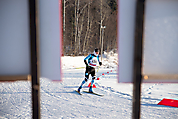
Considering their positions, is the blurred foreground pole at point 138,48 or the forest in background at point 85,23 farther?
the forest in background at point 85,23

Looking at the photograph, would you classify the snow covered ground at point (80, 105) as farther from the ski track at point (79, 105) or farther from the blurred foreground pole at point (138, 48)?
the blurred foreground pole at point (138, 48)

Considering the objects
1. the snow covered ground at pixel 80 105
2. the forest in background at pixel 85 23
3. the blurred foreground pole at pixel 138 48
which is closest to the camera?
the blurred foreground pole at pixel 138 48

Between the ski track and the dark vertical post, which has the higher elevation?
the dark vertical post

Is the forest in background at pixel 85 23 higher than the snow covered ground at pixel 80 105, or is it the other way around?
the forest in background at pixel 85 23

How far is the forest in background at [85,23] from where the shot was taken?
650 inches

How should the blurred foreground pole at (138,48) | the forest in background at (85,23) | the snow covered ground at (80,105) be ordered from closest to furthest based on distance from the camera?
the blurred foreground pole at (138,48), the snow covered ground at (80,105), the forest in background at (85,23)

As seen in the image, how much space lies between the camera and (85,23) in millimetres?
17328

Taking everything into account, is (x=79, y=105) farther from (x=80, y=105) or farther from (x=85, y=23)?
(x=85, y=23)

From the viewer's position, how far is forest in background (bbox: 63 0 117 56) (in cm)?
1650

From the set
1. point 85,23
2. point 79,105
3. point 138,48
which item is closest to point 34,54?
point 138,48

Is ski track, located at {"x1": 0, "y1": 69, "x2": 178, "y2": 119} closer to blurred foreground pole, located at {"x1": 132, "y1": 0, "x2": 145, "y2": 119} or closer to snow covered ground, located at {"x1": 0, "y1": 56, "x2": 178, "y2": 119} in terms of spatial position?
snow covered ground, located at {"x1": 0, "y1": 56, "x2": 178, "y2": 119}

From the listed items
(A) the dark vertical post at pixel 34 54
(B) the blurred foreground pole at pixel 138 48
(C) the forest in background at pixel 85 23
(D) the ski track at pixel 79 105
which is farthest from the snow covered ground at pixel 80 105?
(C) the forest in background at pixel 85 23

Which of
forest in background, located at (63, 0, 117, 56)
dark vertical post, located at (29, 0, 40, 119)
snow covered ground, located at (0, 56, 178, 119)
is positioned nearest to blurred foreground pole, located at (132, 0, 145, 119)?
dark vertical post, located at (29, 0, 40, 119)

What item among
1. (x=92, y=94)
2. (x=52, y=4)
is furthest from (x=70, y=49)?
(x=52, y=4)
